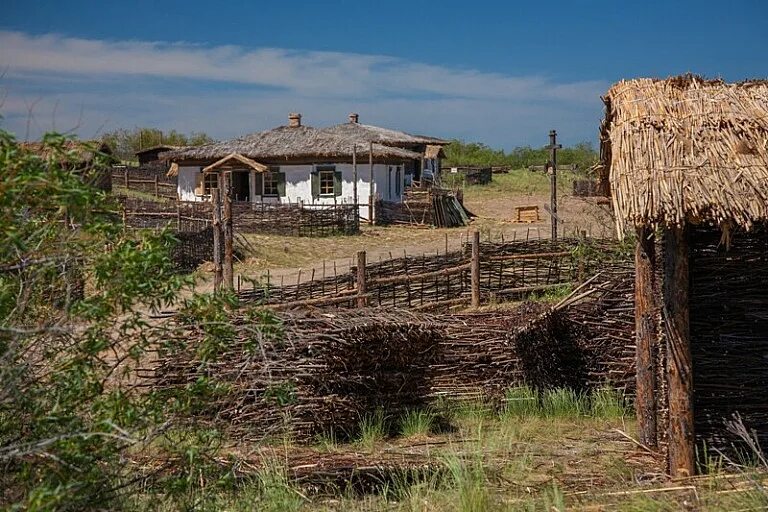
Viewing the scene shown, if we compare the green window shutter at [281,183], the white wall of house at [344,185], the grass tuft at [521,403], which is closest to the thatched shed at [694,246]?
the grass tuft at [521,403]

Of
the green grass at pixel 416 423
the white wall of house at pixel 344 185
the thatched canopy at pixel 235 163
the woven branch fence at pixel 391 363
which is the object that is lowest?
the green grass at pixel 416 423

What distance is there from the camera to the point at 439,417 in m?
8.42

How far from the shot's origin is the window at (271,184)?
95.8ft

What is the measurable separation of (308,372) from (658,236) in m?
3.01

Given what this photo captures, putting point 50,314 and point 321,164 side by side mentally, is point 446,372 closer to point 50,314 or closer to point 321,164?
point 50,314

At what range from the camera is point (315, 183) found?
28781mm

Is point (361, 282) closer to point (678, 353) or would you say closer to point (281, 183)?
point (678, 353)

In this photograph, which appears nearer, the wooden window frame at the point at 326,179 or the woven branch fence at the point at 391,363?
the woven branch fence at the point at 391,363

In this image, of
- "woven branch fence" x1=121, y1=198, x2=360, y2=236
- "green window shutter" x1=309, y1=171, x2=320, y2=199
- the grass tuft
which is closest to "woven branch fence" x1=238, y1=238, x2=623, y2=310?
the grass tuft

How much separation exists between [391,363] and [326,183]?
70.2 ft

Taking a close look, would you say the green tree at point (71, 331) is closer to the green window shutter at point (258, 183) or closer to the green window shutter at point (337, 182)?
the green window shutter at point (337, 182)

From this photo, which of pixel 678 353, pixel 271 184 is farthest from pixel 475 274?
pixel 271 184

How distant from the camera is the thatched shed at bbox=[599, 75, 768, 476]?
18.9 feet

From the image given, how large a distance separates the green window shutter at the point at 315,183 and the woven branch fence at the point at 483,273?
14916mm
